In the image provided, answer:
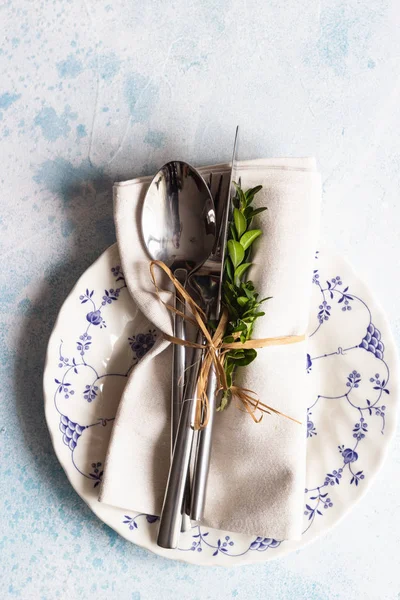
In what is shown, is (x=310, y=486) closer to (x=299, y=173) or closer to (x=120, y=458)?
(x=120, y=458)

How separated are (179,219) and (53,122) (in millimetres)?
223

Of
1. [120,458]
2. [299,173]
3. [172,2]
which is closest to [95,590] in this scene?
[120,458]

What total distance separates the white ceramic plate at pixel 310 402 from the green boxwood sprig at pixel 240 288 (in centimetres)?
10

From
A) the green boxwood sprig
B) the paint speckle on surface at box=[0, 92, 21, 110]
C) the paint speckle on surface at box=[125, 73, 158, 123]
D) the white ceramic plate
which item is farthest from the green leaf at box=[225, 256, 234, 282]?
the paint speckle on surface at box=[0, 92, 21, 110]

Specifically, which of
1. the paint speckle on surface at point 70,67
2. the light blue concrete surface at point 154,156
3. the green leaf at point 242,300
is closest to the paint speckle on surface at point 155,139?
the light blue concrete surface at point 154,156

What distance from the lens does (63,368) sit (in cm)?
65

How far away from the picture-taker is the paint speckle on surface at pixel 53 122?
0.71m

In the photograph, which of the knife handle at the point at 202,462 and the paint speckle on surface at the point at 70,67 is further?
the paint speckle on surface at the point at 70,67

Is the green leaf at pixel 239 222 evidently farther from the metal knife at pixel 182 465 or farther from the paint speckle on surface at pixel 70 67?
the paint speckle on surface at pixel 70 67

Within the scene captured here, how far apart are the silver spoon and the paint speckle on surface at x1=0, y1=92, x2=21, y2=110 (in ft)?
0.78

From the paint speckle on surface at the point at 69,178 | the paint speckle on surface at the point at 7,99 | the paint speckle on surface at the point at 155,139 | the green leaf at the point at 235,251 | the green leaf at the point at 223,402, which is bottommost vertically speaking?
the green leaf at the point at 223,402

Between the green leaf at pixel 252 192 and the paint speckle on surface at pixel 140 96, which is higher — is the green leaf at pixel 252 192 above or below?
below

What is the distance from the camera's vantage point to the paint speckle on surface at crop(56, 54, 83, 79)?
2.33 ft

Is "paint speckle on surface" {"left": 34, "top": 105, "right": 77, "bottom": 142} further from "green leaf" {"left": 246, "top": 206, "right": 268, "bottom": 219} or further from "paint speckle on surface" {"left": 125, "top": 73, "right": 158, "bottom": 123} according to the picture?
"green leaf" {"left": 246, "top": 206, "right": 268, "bottom": 219}
